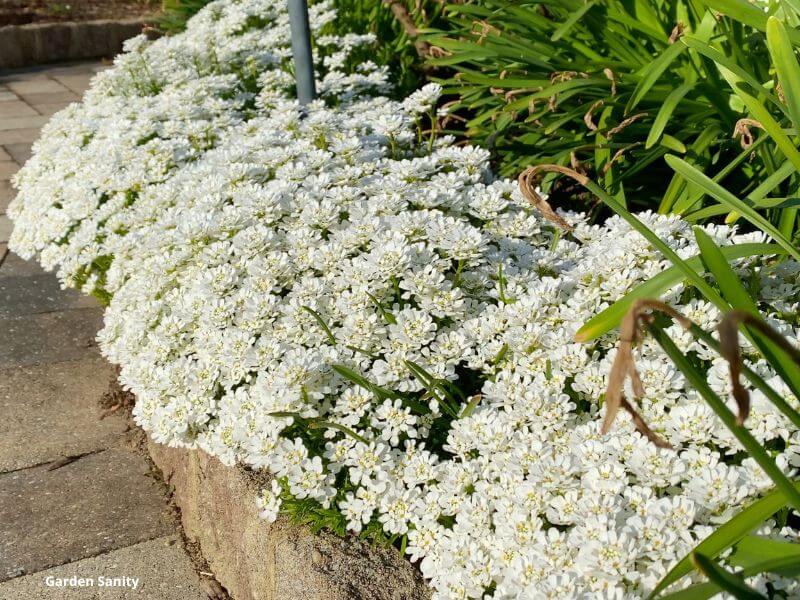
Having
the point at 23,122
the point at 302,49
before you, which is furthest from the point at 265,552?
the point at 23,122

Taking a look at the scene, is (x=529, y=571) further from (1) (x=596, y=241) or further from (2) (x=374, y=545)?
(1) (x=596, y=241)

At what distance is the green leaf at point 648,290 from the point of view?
1.59 m

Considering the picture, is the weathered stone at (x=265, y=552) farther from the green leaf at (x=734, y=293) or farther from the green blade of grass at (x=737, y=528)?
the green leaf at (x=734, y=293)

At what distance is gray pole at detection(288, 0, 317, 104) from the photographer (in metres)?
3.36

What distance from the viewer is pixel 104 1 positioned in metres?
10.1

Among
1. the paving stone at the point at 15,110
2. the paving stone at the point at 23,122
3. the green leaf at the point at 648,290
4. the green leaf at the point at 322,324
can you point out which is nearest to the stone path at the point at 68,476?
the green leaf at the point at 322,324

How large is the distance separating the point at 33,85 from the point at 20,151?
2.13 meters

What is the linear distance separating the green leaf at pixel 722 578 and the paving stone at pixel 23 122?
6.29 meters

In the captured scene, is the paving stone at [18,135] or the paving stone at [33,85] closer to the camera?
the paving stone at [18,135]

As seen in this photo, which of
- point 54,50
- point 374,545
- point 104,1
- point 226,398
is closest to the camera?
point 374,545

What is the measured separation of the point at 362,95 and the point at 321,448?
2.17 metres

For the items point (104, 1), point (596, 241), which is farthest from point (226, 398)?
point (104, 1)

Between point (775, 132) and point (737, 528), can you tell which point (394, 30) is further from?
point (737, 528)

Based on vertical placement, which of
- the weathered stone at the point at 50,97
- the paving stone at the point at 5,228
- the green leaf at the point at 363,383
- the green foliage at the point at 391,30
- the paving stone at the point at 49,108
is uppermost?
the green leaf at the point at 363,383
